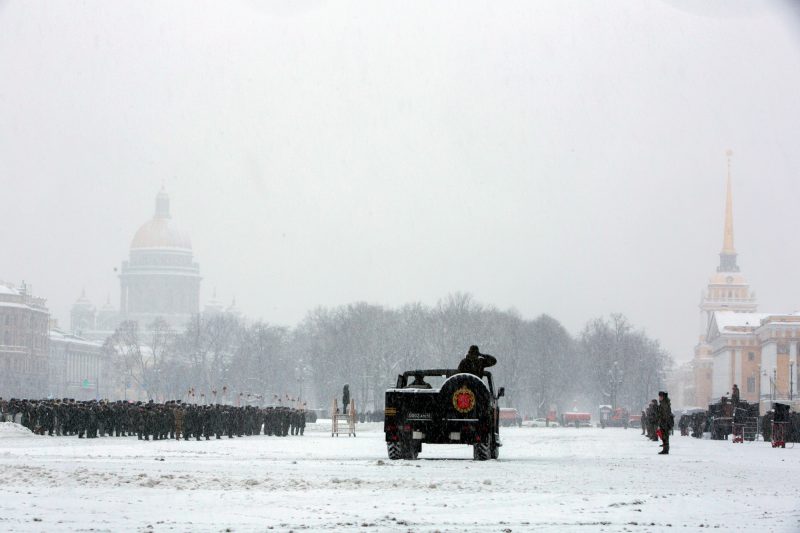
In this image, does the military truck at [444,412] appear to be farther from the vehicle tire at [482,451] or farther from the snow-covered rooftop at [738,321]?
the snow-covered rooftop at [738,321]

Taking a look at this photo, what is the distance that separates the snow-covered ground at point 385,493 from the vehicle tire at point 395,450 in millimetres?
542

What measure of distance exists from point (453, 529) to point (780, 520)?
3815 mm

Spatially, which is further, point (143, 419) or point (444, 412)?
point (143, 419)

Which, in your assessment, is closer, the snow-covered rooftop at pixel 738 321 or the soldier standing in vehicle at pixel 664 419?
the soldier standing in vehicle at pixel 664 419

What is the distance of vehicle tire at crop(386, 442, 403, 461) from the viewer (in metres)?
31.0

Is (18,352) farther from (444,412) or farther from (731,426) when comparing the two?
(444,412)

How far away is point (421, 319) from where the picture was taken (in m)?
152

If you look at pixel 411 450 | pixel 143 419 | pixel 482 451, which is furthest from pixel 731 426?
pixel 411 450

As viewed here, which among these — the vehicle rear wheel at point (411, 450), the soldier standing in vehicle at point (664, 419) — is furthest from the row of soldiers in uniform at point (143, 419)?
the vehicle rear wheel at point (411, 450)

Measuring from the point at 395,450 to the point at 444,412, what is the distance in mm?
1984

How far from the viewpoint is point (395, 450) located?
31.1 m

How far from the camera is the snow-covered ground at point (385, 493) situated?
1689 cm

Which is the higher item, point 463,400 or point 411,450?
point 463,400

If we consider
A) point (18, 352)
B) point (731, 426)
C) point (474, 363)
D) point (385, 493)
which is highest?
point (18, 352)
